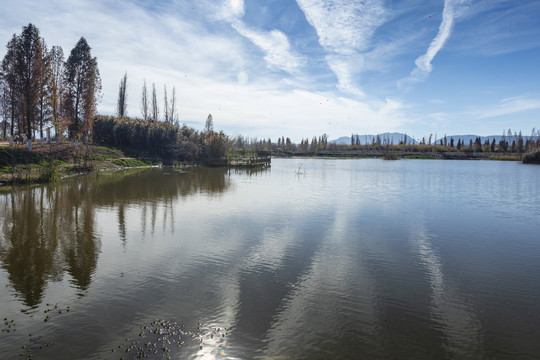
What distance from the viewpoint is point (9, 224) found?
630 inches

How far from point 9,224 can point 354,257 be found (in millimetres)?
15689

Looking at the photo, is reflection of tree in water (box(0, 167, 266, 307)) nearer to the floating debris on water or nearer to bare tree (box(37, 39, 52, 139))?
the floating debris on water

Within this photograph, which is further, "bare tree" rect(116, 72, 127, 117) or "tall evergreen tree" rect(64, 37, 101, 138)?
"bare tree" rect(116, 72, 127, 117)

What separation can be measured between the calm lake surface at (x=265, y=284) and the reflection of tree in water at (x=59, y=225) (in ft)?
0.31

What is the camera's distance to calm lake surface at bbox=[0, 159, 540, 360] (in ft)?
22.6

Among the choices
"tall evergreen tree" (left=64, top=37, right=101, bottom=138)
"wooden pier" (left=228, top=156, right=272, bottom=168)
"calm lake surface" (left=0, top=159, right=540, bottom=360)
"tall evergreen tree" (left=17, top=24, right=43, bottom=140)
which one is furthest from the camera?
"wooden pier" (left=228, top=156, right=272, bottom=168)

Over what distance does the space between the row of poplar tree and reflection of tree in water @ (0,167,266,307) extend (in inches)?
656

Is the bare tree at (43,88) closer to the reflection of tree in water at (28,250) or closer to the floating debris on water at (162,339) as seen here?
the reflection of tree in water at (28,250)

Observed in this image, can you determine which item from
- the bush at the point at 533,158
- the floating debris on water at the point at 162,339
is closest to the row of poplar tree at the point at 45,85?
the floating debris on water at the point at 162,339

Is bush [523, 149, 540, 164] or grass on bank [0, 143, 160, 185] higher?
bush [523, 149, 540, 164]

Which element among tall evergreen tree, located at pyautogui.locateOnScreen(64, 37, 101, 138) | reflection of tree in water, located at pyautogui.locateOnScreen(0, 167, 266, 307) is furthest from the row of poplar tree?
reflection of tree in water, located at pyautogui.locateOnScreen(0, 167, 266, 307)

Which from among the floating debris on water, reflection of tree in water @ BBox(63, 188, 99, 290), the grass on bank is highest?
the grass on bank

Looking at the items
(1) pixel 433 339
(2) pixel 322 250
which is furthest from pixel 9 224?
(1) pixel 433 339

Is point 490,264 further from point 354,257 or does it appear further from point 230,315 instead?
point 230,315
